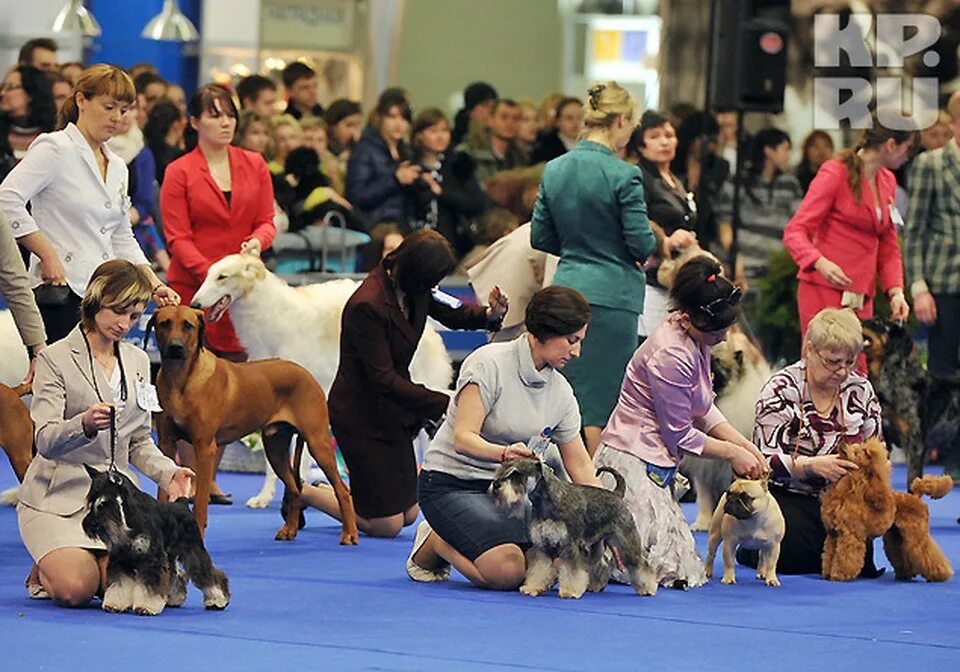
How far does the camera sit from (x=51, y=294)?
251 inches

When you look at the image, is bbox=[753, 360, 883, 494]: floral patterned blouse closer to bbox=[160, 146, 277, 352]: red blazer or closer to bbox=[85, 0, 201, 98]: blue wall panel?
bbox=[160, 146, 277, 352]: red blazer

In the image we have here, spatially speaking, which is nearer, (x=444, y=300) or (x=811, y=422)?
(x=811, y=422)

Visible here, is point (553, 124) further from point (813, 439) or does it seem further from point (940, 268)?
point (813, 439)

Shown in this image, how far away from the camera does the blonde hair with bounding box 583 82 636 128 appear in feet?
23.9

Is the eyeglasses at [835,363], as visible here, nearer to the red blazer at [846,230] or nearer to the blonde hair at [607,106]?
the blonde hair at [607,106]

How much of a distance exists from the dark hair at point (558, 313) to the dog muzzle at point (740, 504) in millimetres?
782

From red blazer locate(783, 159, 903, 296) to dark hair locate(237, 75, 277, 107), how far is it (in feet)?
12.2

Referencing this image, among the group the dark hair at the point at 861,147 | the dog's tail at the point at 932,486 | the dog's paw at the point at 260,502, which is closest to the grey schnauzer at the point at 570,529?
the dog's tail at the point at 932,486

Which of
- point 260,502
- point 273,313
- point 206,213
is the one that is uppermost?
point 206,213

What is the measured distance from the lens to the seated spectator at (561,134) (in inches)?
502

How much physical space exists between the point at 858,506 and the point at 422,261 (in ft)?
5.68

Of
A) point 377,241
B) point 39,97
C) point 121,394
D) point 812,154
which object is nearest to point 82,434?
point 121,394

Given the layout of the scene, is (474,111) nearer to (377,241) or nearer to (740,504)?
(377,241)

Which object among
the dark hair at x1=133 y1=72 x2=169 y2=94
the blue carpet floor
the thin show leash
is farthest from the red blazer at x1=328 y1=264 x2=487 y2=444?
the dark hair at x1=133 y1=72 x2=169 y2=94
